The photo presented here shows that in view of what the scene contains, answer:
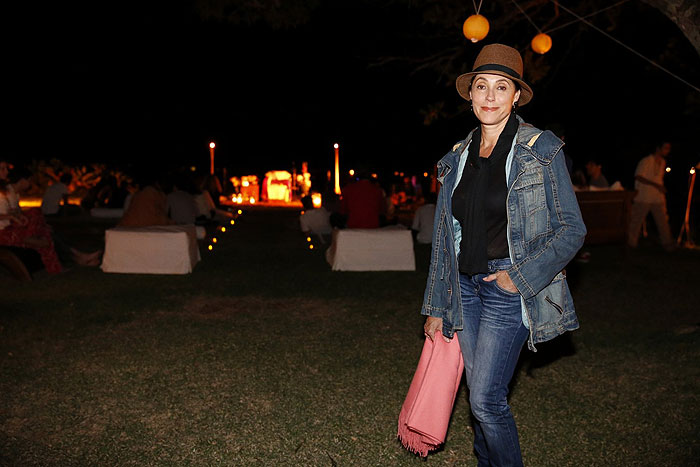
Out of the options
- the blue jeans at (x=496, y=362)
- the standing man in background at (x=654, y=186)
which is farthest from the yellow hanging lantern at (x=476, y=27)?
the standing man in background at (x=654, y=186)

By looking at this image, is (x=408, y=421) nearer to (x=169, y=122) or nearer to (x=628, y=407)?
(x=628, y=407)

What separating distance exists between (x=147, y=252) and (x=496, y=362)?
26.6 ft

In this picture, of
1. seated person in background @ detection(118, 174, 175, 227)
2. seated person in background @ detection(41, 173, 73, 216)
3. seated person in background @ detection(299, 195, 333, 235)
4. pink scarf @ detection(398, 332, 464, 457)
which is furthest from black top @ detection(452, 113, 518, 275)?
seated person in background @ detection(41, 173, 73, 216)

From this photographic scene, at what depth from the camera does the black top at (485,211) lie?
274 centimetres

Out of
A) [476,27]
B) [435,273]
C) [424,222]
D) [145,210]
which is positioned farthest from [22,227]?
[435,273]

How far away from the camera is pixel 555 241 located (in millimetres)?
2617

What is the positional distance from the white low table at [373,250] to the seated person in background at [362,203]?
1.25ft

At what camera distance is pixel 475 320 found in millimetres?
2875


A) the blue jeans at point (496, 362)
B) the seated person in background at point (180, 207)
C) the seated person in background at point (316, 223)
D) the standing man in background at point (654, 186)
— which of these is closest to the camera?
the blue jeans at point (496, 362)

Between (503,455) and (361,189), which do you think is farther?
(361,189)

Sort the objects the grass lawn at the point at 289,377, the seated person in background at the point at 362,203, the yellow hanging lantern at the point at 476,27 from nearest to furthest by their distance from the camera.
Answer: the grass lawn at the point at 289,377 < the yellow hanging lantern at the point at 476,27 < the seated person in background at the point at 362,203

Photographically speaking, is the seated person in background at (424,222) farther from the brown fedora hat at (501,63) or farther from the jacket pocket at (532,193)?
the jacket pocket at (532,193)

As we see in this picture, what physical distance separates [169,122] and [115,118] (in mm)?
3237

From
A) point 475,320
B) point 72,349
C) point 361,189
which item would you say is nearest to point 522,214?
point 475,320
